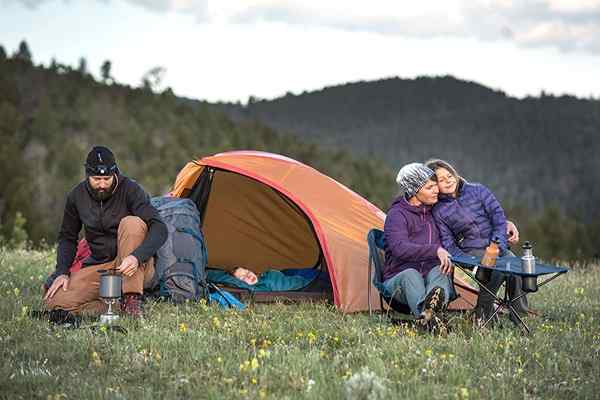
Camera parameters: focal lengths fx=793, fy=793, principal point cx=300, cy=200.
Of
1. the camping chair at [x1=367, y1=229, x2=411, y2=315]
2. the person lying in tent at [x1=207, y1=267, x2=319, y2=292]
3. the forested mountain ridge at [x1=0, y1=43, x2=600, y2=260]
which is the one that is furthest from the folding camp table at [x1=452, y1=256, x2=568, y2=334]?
the forested mountain ridge at [x1=0, y1=43, x2=600, y2=260]

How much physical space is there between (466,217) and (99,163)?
10.6 ft

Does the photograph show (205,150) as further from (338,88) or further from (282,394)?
(282,394)

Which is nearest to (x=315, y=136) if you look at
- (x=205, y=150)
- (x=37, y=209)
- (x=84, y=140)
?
(x=205, y=150)

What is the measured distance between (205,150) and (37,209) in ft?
79.7

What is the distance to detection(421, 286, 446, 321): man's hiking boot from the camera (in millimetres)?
6324

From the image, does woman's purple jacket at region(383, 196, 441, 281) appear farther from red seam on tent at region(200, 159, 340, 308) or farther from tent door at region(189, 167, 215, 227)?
tent door at region(189, 167, 215, 227)

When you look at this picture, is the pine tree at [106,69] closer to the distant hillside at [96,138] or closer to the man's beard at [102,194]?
the distant hillside at [96,138]

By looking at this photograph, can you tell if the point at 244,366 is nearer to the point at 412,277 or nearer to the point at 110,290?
the point at 110,290

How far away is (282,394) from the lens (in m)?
4.68

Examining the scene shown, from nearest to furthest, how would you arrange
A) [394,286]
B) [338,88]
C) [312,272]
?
1. [394,286]
2. [312,272]
3. [338,88]

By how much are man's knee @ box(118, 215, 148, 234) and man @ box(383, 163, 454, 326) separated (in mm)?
2084

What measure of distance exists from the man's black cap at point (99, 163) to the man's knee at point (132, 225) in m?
0.42

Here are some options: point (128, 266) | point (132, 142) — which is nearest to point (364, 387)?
point (128, 266)

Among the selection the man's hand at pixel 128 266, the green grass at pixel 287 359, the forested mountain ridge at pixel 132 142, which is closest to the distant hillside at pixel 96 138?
the forested mountain ridge at pixel 132 142
